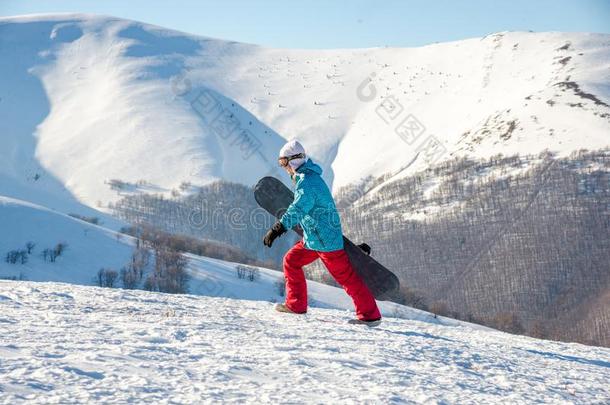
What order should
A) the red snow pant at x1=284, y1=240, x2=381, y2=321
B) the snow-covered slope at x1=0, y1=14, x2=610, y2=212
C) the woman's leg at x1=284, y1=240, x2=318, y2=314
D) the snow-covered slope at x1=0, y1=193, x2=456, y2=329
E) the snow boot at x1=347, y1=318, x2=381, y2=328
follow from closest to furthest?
1. the red snow pant at x1=284, y1=240, x2=381, y2=321
2. the snow boot at x1=347, y1=318, x2=381, y2=328
3. the woman's leg at x1=284, y1=240, x2=318, y2=314
4. the snow-covered slope at x1=0, y1=193, x2=456, y2=329
5. the snow-covered slope at x1=0, y1=14, x2=610, y2=212

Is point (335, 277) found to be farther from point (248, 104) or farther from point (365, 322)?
point (248, 104)

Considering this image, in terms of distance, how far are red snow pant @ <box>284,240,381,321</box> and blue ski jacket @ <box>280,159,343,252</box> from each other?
0.16 meters

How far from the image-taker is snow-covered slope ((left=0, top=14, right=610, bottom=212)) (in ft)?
417

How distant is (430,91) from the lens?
159125 mm

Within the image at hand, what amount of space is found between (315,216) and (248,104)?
157 m

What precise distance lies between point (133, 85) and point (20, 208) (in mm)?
96729

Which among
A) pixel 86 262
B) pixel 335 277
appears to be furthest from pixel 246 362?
pixel 86 262

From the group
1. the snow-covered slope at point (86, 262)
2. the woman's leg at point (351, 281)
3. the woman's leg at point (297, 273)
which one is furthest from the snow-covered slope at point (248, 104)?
the woman's leg at point (351, 281)

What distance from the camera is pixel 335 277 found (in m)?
8.22

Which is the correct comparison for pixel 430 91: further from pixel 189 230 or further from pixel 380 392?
pixel 380 392

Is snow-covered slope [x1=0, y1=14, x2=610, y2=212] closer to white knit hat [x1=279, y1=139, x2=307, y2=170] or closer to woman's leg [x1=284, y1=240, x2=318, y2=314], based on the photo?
woman's leg [x1=284, y1=240, x2=318, y2=314]

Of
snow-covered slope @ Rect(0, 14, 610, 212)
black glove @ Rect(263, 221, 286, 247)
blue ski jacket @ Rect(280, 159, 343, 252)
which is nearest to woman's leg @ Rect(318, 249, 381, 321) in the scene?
blue ski jacket @ Rect(280, 159, 343, 252)

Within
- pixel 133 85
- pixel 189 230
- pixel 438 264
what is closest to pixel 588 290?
pixel 438 264

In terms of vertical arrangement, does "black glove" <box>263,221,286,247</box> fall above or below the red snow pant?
above
